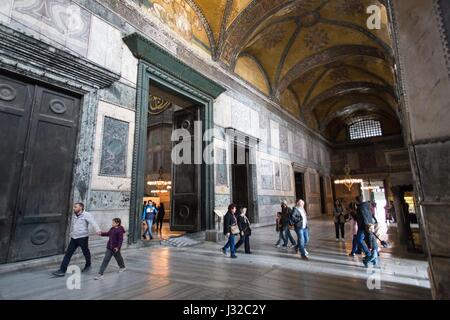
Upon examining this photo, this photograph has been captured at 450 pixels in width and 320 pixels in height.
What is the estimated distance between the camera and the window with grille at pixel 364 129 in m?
22.8

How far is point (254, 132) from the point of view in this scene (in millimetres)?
11141

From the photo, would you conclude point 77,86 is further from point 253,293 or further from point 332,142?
point 332,142

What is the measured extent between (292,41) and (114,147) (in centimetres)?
989

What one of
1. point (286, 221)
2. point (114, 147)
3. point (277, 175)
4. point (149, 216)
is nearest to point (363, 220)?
point (286, 221)

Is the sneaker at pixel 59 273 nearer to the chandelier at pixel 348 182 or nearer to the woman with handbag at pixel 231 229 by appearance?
the woman with handbag at pixel 231 229

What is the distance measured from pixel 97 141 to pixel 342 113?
21102 millimetres

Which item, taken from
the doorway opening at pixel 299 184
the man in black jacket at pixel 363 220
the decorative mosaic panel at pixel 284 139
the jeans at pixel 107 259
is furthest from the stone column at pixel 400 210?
the doorway opening at pixel 299 184

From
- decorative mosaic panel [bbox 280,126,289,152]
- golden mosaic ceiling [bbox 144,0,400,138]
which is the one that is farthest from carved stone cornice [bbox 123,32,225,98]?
decorative mosaic panel [bbox 280,126,289,152]

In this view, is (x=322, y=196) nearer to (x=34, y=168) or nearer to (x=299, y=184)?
(x=299, y=184)

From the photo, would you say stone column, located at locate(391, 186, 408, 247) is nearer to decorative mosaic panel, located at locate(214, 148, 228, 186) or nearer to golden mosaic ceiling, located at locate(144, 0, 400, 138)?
decorative mosaic panel, located at locate(214, 148, 228, 186)

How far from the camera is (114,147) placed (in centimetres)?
543
